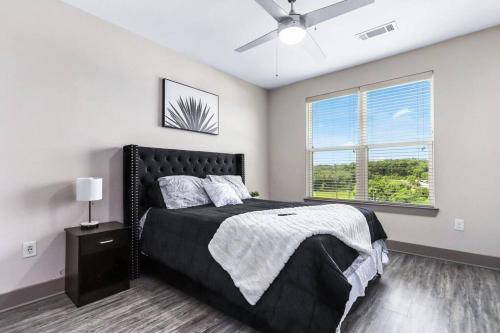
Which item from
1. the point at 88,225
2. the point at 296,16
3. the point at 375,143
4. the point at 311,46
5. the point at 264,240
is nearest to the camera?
the point at 264,240

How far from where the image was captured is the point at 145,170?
113 inches

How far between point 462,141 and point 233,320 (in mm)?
3261

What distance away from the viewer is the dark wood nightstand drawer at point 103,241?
2.10 meters

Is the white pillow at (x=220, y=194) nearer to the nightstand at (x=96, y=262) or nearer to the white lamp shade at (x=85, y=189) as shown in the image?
the nightstand at (x=96, y=262)

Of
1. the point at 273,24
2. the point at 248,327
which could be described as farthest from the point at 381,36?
the point at 248,327

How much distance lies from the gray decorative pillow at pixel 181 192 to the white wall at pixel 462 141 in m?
2.59

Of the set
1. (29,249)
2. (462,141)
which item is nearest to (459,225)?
(462,141)

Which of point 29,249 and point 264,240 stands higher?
point 264,240

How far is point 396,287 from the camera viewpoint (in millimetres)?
2367

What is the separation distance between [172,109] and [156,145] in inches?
20.6

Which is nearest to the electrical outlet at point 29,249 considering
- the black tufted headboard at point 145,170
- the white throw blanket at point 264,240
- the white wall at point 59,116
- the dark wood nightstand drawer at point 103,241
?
the white wall at point 59,116

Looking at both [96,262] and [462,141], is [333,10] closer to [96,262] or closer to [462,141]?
[462,141]

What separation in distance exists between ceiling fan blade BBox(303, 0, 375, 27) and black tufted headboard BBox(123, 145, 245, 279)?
2.07m

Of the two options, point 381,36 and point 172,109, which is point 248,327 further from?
point 381,36
